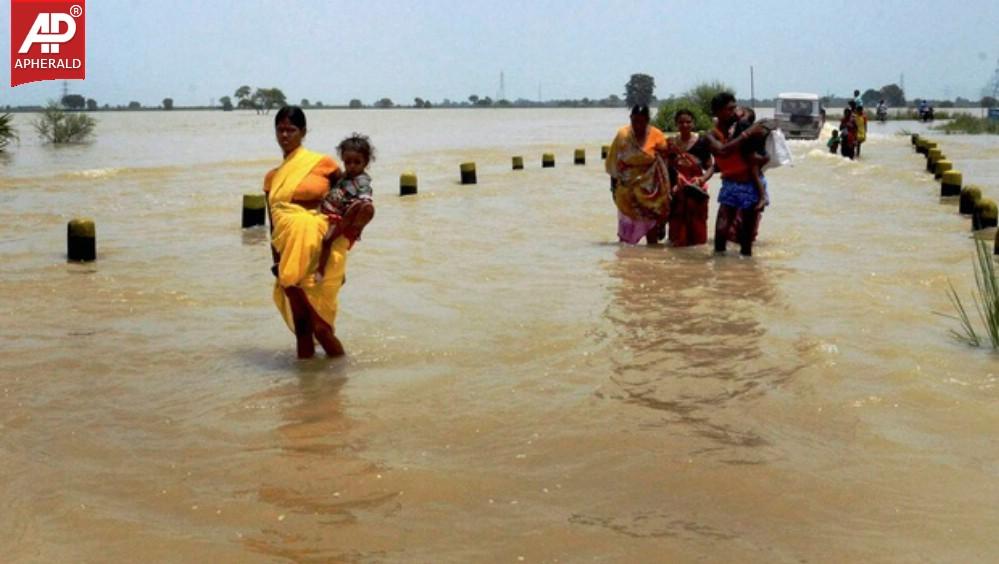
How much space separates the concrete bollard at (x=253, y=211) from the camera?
14.6 m

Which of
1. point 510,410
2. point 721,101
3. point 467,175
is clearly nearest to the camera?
point 510,410

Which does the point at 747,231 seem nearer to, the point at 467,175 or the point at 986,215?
the point at 986,215

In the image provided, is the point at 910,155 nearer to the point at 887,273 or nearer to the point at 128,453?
the point at 887,273

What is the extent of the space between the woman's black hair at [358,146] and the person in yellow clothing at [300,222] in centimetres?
11

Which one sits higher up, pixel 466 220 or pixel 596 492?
pixel 466 220

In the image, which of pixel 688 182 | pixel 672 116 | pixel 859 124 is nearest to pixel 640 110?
pixel 688 182

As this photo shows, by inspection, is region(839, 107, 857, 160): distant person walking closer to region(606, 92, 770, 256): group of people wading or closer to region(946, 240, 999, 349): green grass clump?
region(606, 92, 770, 256): group of people wading

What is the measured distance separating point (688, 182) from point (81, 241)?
6228mm

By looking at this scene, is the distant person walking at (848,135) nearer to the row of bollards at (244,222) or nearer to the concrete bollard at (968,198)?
the row of bollards at (244,222)

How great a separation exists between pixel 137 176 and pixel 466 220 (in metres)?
14.3

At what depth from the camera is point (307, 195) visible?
6.07m

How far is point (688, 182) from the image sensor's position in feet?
35.8

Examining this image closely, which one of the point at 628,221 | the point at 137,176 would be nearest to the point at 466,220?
the point at 628,221

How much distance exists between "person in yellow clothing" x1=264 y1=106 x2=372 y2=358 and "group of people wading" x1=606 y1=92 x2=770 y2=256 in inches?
190
